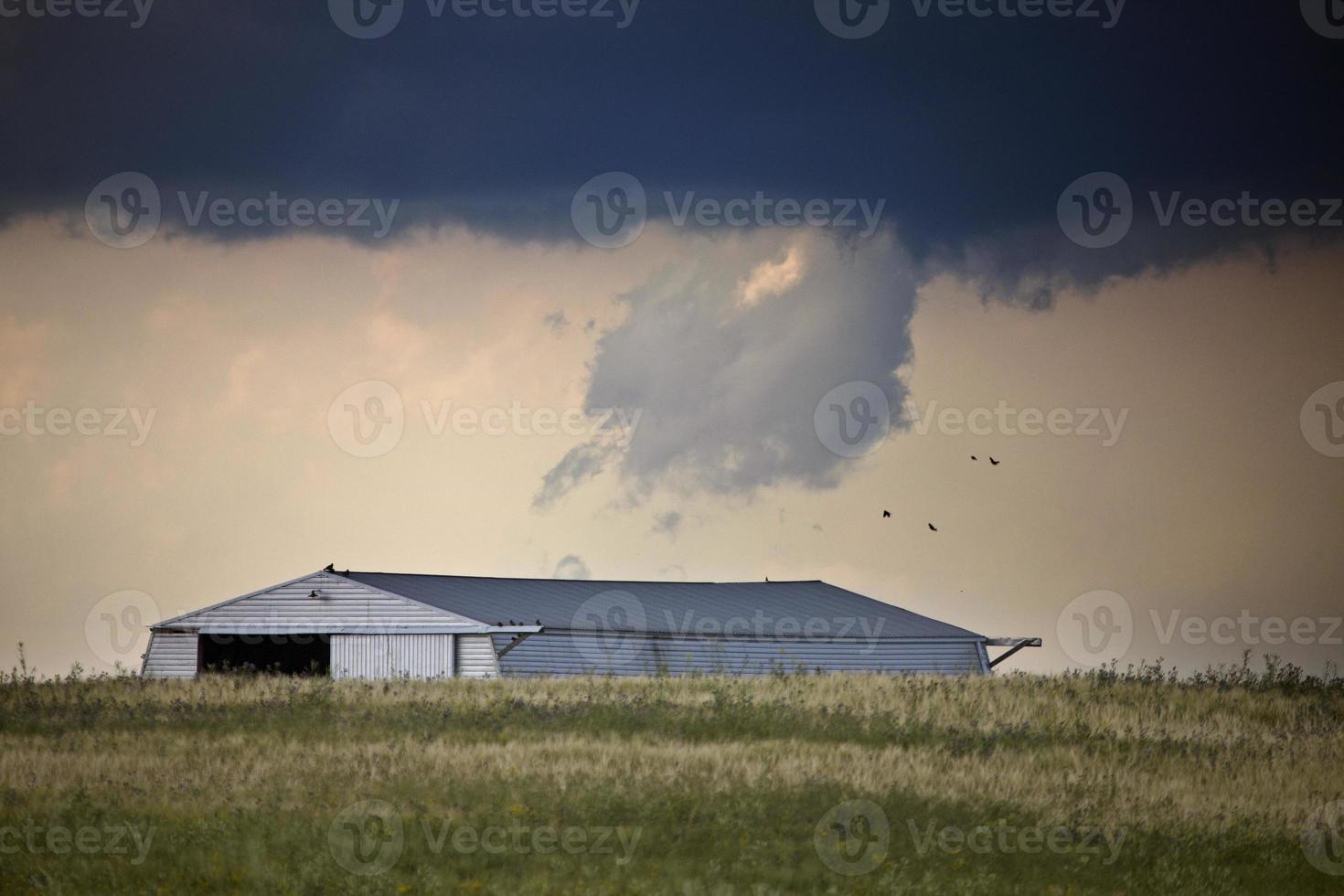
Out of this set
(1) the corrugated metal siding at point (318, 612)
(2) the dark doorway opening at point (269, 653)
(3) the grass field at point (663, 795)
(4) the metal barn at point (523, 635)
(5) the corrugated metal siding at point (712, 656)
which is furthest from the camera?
(2) the dark doorway opening at point (269, 653)

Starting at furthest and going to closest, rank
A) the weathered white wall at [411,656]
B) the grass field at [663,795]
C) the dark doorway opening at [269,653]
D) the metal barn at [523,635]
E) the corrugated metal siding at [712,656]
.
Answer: the dark doorway opening at [269,653]
the corrugated metal siding at [712,656]
the metal barn at [523,635]
the weathered white wall at [411,656]
the grass field at [663,795]

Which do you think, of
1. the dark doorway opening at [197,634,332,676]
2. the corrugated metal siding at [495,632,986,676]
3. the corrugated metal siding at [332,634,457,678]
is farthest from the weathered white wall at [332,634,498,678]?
the dark doorway opening at [197,634,332,676]

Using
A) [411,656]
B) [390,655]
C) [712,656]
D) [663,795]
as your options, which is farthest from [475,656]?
[663,795]

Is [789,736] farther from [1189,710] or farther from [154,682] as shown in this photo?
[154,682]

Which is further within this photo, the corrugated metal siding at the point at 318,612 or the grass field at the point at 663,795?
the corrugated metal siding at the point at 318,612

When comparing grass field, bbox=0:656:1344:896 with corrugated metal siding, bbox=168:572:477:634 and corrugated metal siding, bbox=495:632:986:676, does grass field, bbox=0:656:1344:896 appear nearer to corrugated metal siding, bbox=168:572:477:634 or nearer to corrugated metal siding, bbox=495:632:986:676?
corrugated metal siding, bbox=168:572:477:634

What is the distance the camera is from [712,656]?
1861 inches

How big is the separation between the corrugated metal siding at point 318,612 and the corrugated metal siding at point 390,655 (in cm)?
39

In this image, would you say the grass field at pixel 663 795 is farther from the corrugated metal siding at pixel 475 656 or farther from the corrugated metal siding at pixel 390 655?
the corrugated metal siding at pixel 390 655

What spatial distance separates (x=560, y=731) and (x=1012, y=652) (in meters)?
30.8

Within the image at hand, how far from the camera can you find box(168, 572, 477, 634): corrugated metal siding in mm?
43750

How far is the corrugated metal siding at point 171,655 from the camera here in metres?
45.6

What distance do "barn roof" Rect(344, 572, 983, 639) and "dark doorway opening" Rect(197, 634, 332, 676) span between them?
9.67 ft

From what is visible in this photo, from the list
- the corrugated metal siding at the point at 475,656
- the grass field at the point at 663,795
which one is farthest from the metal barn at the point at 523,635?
the grass field at the point at 663,795
